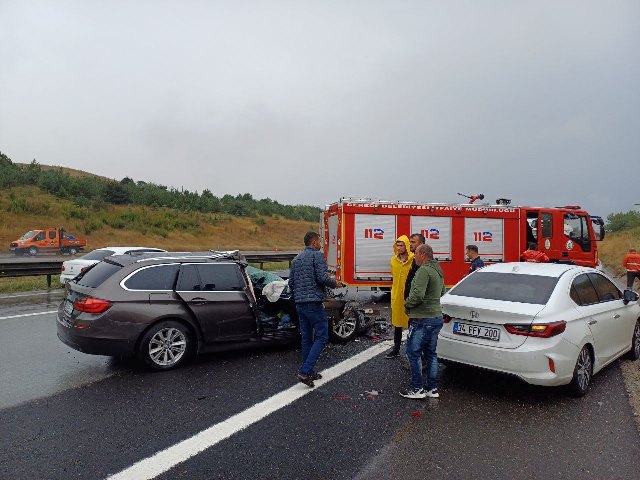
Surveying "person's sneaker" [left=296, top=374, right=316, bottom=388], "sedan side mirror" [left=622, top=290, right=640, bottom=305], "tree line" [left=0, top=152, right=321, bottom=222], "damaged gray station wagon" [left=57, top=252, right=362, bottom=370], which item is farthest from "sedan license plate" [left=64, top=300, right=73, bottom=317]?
"tree line" [left=0, top=152, right=321, bottom=222]

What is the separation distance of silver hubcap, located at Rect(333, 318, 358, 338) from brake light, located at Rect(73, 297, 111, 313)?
331cm

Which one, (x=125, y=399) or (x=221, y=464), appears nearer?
(x=221, y=464)

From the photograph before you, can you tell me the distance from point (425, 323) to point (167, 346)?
124 inches

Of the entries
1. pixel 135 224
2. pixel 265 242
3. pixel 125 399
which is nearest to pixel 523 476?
pixel 125 399

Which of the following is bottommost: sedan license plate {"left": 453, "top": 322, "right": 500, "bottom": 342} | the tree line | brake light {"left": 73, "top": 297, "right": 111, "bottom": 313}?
sedan license plate {"left": 453, "top": 322, "right": 500, "bottom": 342}

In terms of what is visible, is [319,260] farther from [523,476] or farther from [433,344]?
[523,476]

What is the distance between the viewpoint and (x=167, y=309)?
19.7ft

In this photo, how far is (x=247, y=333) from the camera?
259 inches

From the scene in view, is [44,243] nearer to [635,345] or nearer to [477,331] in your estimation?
[477,331]

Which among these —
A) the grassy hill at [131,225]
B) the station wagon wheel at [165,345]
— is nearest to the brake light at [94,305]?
the station wagon wheel at [165,345]

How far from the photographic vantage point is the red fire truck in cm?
1247

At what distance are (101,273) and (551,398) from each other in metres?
5.44

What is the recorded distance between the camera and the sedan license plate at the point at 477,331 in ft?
16.7

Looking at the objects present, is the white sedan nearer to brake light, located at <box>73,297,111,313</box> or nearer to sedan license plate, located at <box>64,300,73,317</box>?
brake light, located at <box>73,297,111,313</box>
